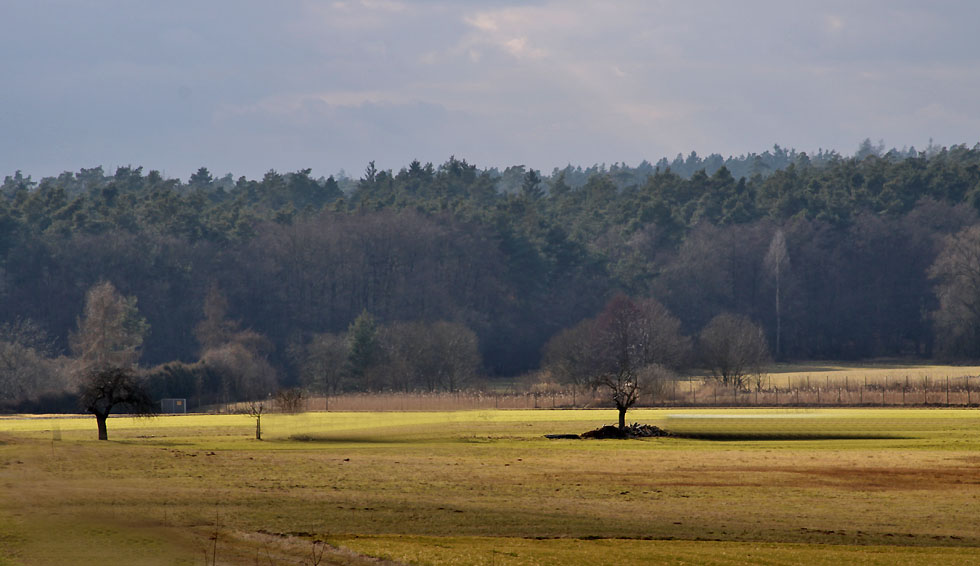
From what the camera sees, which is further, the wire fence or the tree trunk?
the wire fence

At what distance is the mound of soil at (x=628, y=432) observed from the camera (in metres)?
62.6

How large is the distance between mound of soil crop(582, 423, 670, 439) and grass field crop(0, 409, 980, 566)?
144 cm

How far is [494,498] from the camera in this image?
36562 millimetres

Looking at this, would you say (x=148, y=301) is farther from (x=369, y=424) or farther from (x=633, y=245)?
(x=369, y=424)

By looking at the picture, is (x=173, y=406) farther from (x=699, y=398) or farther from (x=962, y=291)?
(x=962, y=291)

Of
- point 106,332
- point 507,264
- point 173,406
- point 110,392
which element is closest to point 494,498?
point 110,392

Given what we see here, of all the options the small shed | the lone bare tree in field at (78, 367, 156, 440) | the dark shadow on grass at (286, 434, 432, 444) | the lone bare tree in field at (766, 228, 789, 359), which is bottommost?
the dark shadow on grass at (286, 434, 432, 444)

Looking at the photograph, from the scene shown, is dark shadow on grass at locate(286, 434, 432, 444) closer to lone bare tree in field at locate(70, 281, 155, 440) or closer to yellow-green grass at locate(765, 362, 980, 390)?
lone bare tree in field at locate(70, 281, 155, 440)

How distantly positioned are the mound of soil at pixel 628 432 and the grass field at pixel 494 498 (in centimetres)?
144

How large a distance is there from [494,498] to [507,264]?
403 feet

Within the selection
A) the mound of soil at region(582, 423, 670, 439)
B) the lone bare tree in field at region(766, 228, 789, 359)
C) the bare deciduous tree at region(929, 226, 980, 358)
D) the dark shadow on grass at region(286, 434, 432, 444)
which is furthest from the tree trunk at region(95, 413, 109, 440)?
the lone bare tree in field at region(766, 228, 789, 359)

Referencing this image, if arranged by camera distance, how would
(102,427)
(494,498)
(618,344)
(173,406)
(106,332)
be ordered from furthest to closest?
(618,344) < (106,332) < (173,406) < (102,427) < (494,498)

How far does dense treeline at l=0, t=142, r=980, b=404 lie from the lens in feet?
466

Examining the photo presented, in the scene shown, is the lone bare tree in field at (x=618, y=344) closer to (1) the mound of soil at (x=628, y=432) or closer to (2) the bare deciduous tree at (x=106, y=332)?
(2) the bare deciduous tree at (x=106, y=332)
